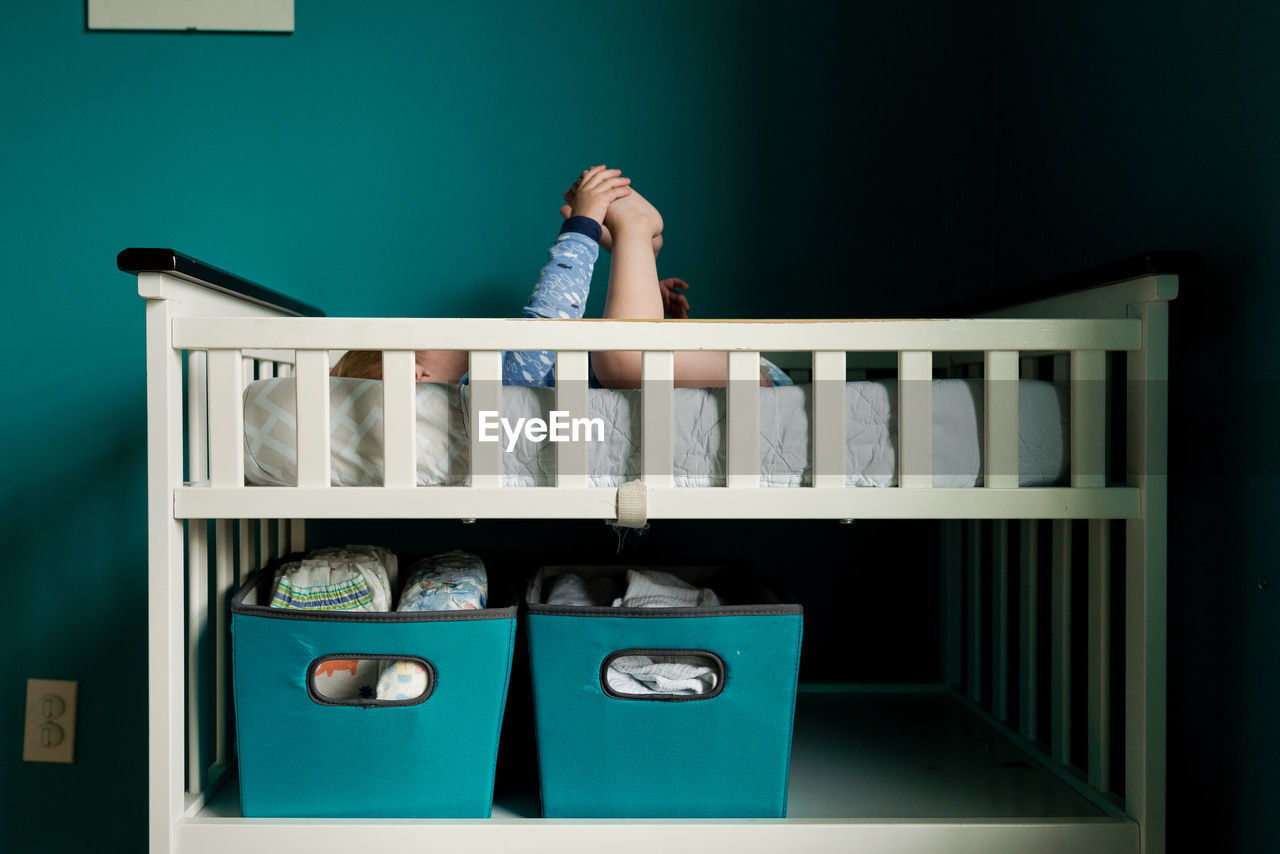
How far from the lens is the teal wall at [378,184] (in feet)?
4.84

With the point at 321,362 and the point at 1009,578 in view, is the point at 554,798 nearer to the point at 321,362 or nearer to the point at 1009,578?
the point at 321,362

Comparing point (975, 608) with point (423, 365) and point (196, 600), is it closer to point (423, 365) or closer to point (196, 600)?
point (423, 365)

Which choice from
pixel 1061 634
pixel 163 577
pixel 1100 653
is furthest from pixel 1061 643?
pixel 163 577

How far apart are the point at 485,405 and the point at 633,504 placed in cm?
19

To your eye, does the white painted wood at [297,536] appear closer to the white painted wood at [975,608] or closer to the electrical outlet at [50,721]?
the electrical outlet at [50,721]

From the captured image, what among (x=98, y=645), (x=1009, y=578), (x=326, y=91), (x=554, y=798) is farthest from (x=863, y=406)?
(x=98, y=645)

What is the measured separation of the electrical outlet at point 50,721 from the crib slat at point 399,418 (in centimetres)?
100

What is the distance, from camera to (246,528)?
1.35m

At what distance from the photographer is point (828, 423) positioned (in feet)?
3.08

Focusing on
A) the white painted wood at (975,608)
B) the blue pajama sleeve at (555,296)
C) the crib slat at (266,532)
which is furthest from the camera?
the white painted wood at (975,608)

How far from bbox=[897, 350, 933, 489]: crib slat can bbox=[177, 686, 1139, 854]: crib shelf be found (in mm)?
396

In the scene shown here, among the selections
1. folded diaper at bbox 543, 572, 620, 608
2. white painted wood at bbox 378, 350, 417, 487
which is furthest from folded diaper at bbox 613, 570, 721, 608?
white painted wood at bbox 378, 350, 417, 487

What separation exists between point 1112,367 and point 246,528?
4.30 feet

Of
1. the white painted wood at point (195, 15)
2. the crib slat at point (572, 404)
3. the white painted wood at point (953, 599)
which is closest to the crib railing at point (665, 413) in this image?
the crib slat at point (572, 404)
